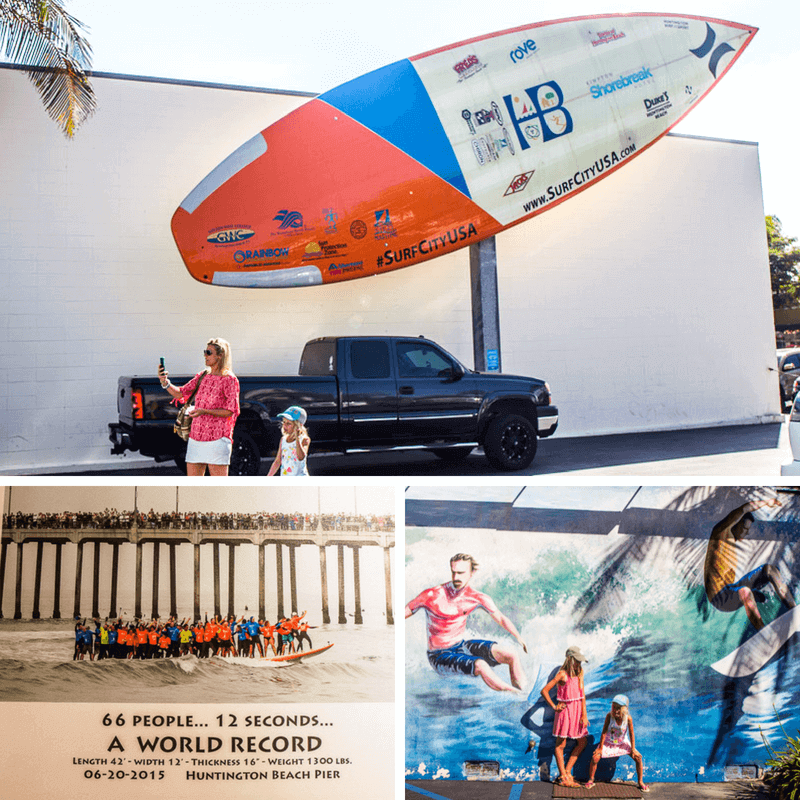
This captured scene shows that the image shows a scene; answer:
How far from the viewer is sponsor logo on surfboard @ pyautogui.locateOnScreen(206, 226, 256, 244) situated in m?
9.28

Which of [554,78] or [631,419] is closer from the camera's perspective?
[554,78]

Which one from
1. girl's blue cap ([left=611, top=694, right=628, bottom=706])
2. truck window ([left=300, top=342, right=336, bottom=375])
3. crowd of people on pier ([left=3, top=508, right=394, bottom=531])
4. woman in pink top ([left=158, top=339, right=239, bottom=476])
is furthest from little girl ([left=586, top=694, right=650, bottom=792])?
truck window ([left=300, top=342, right=336, bottom=375])

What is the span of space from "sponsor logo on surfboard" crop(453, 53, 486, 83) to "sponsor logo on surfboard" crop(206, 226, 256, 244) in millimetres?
3458

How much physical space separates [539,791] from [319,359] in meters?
6.08

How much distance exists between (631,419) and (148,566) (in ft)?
35.7

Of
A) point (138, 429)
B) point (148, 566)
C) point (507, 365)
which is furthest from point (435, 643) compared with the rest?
point (507, 365)

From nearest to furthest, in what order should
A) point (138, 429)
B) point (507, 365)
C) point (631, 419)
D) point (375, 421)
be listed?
point (138, 429) → point (375, 421) → point (507, 365) → point (631, 419)

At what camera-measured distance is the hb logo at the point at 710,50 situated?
11484 millimetres

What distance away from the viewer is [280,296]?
10.3 metres

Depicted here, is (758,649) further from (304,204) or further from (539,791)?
(304,204)

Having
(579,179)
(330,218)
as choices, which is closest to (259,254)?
(330,218)

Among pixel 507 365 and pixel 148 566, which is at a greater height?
pixel 507 365

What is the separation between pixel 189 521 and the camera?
280 centimetres

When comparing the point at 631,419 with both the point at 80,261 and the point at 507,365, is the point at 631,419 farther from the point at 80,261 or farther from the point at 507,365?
the point at 80,261
